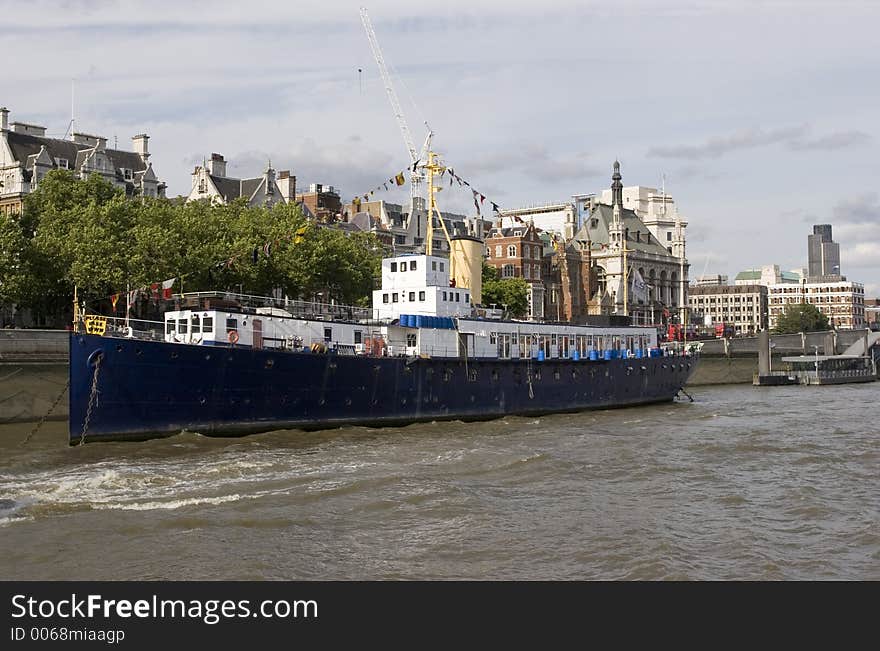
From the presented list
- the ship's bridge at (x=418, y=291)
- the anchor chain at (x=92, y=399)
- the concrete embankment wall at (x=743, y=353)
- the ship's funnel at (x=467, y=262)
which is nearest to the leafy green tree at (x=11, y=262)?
the ship's bridge at (x=418, y=291)

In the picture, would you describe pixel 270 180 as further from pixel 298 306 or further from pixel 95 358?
pixel 95 358

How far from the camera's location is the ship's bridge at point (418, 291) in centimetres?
5469

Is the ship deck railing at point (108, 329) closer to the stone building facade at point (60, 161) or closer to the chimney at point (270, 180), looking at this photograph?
the stone building facade at point (60, 161)

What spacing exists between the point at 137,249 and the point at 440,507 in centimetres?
4235

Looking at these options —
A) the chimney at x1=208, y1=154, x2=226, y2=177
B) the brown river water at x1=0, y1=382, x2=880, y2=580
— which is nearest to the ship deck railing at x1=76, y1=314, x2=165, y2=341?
the brown river water at x1=0, y1=382, x2=880, y2=580

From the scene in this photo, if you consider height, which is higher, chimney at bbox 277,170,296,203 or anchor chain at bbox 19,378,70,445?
chimney at bbox 277,170,296,203

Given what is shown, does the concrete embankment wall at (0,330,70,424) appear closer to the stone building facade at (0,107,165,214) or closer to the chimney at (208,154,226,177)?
the stone building facade at (0,107,165,214)

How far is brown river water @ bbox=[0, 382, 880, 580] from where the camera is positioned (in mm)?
20672

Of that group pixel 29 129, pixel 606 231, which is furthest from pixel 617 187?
pixel 29 129

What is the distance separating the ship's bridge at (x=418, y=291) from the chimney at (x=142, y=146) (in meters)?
47.4

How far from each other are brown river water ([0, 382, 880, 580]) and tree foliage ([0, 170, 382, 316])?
66.0 ft
